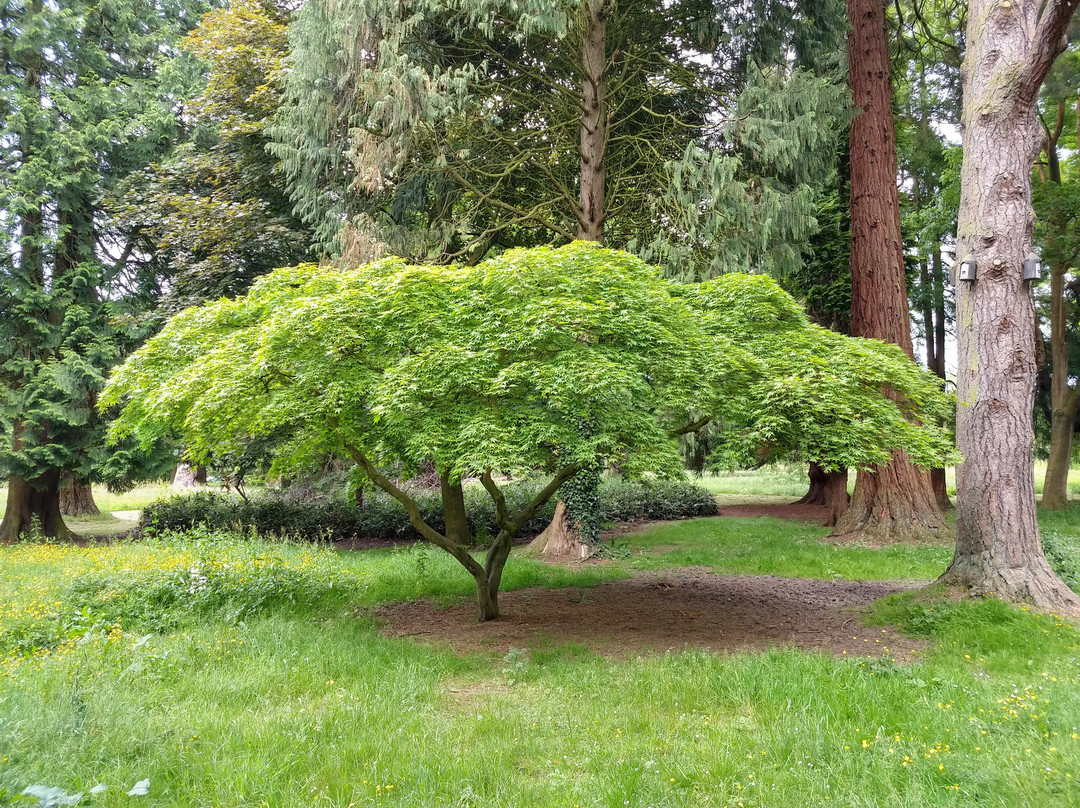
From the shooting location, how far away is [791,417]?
5586mm

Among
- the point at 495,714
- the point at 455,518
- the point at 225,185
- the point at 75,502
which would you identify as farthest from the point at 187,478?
the point at 495,714

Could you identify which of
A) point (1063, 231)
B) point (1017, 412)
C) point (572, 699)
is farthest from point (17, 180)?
point (1063, 231)

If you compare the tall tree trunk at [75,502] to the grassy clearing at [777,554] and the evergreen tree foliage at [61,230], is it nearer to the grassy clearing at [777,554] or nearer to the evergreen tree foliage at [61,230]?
the evergreen tree foliage at [61,230]

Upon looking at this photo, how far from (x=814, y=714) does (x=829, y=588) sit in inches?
192

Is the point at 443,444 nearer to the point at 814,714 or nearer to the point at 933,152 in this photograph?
the point at 814,714

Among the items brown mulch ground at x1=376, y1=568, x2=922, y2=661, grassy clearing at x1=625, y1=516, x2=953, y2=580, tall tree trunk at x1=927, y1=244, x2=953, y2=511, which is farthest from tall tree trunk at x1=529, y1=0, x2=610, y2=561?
tall tree trunk at x1=927, y1=244, x2=953, y2=511

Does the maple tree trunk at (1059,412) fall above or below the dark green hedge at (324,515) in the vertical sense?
above

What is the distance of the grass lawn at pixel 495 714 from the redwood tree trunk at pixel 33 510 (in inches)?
361

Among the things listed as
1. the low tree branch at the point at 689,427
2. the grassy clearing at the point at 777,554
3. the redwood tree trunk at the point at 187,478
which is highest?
the low tree branch at the point at 689,427

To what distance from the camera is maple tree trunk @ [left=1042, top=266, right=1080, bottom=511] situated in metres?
16.1

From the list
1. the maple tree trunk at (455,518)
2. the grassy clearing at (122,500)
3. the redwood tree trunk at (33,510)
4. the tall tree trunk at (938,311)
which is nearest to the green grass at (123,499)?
the grassy clearing at (122,500)

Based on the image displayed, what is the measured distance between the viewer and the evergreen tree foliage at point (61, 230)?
13367 millimetres

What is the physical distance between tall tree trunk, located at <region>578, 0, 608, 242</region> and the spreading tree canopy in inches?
217

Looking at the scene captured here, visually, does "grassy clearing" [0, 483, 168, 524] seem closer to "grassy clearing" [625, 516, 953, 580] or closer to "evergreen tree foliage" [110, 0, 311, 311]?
"evergreen tree foliage" [110, 0, 311, 311]
